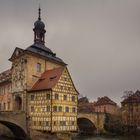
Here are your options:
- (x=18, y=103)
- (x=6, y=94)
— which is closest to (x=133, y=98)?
(x=6, y=94)

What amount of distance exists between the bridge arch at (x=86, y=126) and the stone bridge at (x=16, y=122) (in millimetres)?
14293

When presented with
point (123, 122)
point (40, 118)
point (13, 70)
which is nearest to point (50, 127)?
point (40, 118)

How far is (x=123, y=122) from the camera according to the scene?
2051 inches

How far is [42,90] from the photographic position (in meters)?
36.8

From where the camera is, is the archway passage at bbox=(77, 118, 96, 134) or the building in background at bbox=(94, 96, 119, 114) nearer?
the archway passage at bbox=(77, 118, 96, 134)

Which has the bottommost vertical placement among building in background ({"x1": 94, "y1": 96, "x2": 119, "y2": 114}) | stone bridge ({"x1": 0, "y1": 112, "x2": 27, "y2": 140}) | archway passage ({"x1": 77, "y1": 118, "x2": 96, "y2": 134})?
archway passage ({"x1": 77, "y1": 118, "x2": 96, "y2": 134})

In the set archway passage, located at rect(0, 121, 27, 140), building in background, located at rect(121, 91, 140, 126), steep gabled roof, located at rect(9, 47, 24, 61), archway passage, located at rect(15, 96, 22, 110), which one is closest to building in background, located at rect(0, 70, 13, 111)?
archway passage, located at rect(15, 96, 22, 110)

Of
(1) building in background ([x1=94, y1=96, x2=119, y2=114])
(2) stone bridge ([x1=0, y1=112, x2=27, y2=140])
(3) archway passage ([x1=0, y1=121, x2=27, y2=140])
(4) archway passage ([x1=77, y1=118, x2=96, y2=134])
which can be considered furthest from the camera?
(1) building in background ([x1=94, y1=96, x2=119, y2=114])

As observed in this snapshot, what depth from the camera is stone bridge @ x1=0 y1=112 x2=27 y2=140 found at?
109ft

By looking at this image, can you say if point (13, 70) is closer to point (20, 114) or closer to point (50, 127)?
point (20, 114)

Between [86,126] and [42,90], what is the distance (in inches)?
732

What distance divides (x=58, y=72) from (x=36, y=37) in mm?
11519

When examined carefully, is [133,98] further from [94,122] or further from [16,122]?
[16,122]

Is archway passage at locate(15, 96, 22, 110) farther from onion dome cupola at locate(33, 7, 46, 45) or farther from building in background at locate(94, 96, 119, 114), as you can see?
building in background at locate(94, 96, 119, 114)
